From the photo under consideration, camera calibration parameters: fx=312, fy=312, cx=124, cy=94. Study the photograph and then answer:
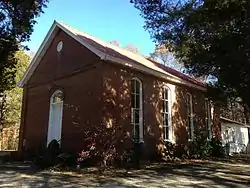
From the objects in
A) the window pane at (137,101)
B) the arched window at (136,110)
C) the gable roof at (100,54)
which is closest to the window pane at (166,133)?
the arched window at (136,110)

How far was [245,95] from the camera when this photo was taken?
1277cm

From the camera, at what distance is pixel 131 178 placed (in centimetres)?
1120

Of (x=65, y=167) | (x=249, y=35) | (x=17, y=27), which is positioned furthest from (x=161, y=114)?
(x=17, y=27)

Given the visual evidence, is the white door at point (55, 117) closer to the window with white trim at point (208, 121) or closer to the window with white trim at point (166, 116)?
the window with white trim at point (166, 116)

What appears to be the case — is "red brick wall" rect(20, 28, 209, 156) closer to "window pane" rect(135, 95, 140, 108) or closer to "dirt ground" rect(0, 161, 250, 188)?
"window pane" rect(135, 95, 140, 108)

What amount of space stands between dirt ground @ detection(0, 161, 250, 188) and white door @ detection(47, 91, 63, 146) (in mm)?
4935

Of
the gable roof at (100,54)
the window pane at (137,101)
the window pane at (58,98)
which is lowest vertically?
the window pane at (137,101)

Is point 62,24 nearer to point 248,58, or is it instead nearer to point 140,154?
point 140,154

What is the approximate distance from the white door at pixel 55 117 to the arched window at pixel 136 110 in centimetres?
412

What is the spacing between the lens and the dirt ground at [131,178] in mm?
10039

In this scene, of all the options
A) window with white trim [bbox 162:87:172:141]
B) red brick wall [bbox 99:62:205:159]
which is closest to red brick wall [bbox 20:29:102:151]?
red brick wall [bbox 99:62:205:159]

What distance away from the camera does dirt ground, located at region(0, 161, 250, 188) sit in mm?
10039

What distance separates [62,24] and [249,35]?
36.0 feet

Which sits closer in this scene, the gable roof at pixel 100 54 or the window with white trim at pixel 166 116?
the gable roof at pixel 100 54
